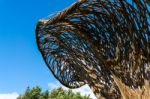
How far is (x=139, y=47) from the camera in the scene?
9281 mm

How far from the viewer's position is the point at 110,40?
34.8 feet

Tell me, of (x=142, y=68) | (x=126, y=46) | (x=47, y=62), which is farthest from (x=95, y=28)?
(x=47, y=62)

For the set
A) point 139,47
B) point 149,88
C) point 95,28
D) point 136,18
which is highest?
point 95,28

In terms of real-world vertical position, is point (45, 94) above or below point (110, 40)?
above

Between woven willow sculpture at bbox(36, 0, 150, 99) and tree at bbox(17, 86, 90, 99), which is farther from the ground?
tree at bbox(17, 86, 90, 99)

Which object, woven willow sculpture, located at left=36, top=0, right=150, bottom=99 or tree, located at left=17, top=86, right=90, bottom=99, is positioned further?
tree, located at left=17, top=86, right=90, bottom=99

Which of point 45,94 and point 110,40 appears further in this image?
point 45,94

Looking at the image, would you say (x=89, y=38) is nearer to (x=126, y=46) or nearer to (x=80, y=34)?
(x=80, y=34)

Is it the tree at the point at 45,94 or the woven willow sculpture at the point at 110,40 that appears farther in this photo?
the tree at the point at 45,94

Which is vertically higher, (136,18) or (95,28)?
(95,28)

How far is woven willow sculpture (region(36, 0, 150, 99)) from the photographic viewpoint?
9172 millimetres

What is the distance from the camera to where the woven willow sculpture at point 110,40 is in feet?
30.1

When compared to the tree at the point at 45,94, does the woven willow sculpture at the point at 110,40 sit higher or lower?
lower

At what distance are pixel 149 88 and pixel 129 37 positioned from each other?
141cm
